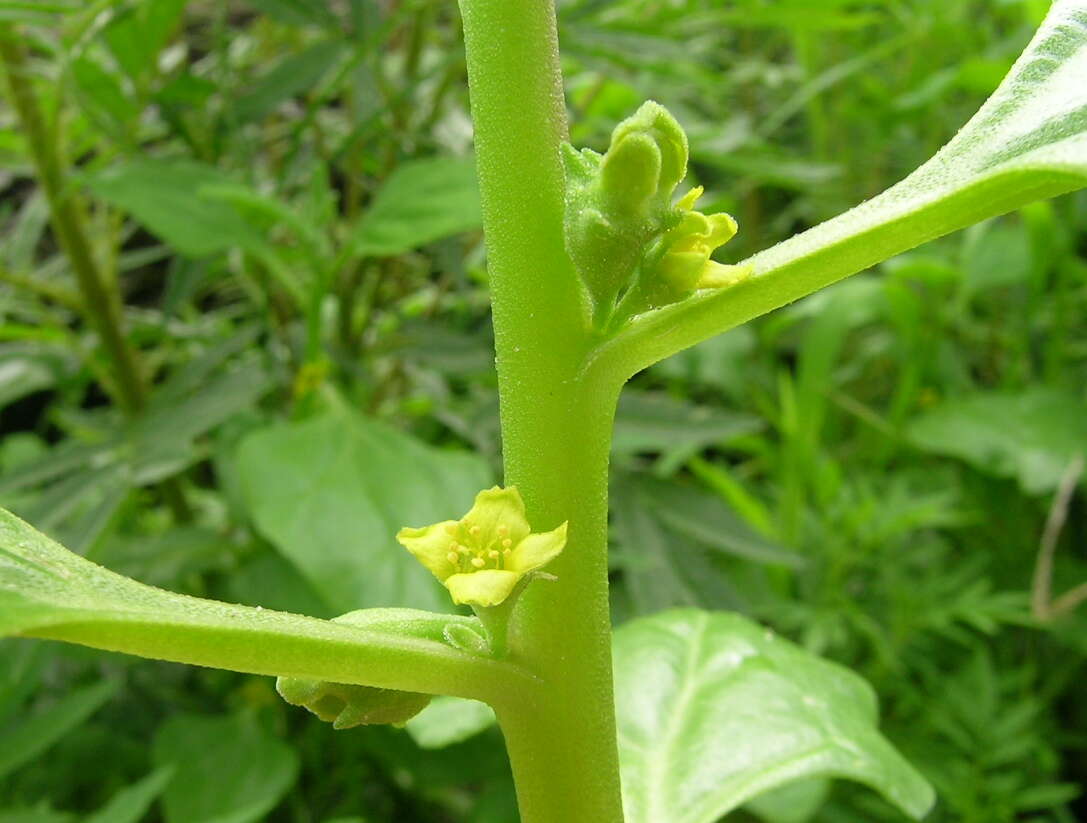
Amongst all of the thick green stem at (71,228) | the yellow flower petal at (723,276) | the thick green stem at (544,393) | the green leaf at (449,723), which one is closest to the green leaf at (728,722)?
the green leaf at (449,723)

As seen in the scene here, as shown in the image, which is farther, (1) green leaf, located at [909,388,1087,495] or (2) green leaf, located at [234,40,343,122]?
(1) green leaf, located at [909,388,1087,495]

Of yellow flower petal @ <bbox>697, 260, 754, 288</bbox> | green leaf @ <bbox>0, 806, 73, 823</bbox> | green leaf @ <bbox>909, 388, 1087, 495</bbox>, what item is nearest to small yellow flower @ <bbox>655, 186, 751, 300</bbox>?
yellow flower petal @ <bbox>697, 260, 754, 288</bbox>

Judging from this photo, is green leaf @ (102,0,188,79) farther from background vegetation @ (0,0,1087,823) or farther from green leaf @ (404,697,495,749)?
green leaf @ (404,697,495,749)

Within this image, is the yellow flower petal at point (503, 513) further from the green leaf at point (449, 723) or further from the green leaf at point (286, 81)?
the green leaf at point (286, 81)

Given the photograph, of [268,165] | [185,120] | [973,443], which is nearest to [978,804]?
[973,443]

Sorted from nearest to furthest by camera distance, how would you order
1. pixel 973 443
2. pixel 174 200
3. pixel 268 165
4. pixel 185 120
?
pixel 174 200
pixel 185 120
pixel 973 443
pixel 268 165

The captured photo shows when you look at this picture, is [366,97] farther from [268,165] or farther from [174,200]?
[268,165]

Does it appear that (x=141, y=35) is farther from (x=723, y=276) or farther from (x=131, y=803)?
(x=723, y=276)
